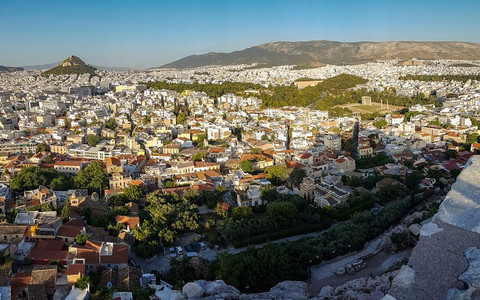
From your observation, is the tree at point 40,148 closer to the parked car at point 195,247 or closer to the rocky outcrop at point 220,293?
the parked car at point 195,247

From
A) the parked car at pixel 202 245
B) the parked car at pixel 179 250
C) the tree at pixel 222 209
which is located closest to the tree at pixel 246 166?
the tree at pixel 222 209

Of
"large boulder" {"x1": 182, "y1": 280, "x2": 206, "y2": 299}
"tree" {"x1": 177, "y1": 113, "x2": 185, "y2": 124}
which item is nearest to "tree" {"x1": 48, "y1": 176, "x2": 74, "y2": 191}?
"large boulder" {"x1": 182, "y1": 280, "x2": 206, "y2": 299}

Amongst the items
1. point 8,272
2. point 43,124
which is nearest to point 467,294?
point 8,272

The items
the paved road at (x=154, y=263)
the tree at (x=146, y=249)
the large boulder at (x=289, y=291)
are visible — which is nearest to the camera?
the large boulder at (x=289, y=291)

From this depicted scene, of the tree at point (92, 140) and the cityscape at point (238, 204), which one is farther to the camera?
the tree at point (92, 140)

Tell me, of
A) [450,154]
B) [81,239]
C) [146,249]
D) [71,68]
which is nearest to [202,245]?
[146,249]

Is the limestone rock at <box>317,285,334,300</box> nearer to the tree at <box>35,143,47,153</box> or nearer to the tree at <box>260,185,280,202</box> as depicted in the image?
the tree at <box>260,185,280,202</box>
